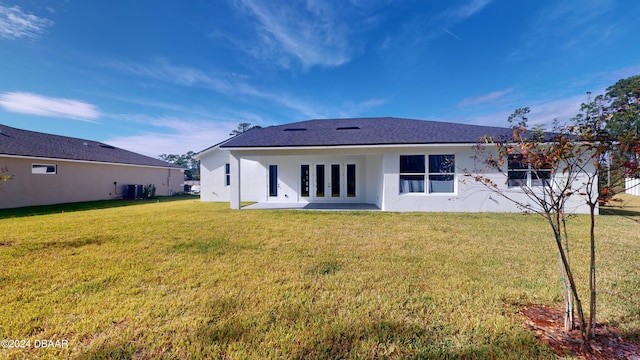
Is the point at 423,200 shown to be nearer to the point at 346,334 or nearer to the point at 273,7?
the point at 346,334

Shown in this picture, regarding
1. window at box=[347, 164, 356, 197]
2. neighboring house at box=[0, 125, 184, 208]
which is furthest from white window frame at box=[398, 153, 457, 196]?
neighboring house at box=[0, 125, 184, 208]

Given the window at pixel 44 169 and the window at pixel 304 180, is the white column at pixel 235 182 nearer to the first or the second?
the window at pixel 304 180

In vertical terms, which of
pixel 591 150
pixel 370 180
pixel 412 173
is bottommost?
pixel 370 180

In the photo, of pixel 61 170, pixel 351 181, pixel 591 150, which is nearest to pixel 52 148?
pixel 61 170

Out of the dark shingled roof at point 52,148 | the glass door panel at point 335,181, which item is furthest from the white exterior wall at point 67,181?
the glass door panel at point 335,181

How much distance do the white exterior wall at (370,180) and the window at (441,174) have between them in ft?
0.71

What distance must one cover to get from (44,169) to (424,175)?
77.1 ft

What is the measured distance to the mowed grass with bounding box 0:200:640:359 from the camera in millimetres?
2582

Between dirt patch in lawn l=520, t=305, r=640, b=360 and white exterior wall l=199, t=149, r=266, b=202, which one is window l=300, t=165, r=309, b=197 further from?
dirt patch in lawn l=520, t=305, r=640, b=360

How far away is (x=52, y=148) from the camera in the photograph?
16.6 m

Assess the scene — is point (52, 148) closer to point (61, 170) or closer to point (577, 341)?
→ point (61, 170)

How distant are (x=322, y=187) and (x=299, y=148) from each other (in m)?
4.01

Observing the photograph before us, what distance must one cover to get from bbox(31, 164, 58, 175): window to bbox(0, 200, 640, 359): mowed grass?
12.0 m

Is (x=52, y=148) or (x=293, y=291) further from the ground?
(x=52, y=148)
